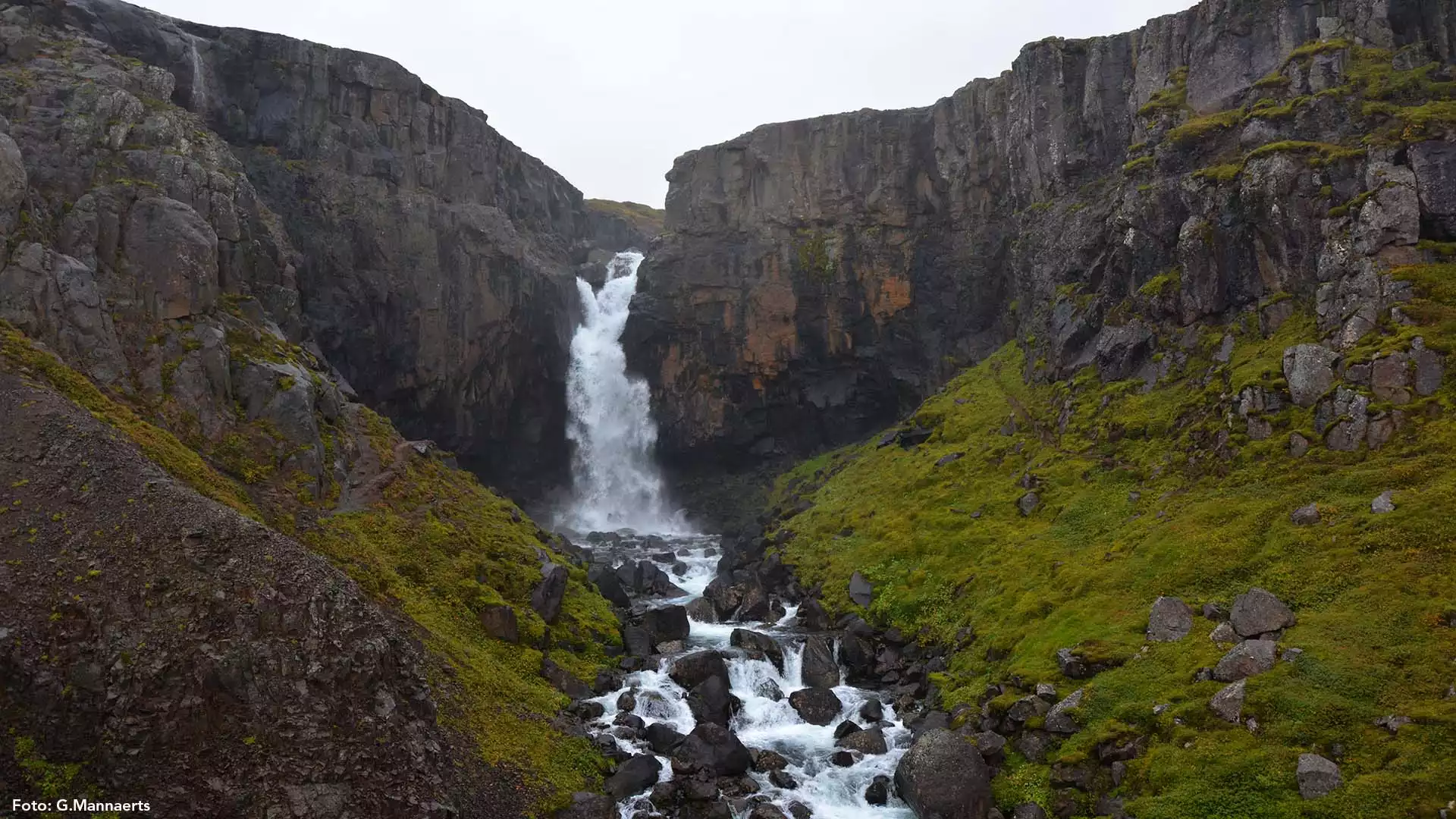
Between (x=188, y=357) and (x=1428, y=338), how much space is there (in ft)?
134

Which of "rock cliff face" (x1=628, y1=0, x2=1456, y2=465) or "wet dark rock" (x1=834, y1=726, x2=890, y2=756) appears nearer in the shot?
"wet dark rock" (x1=834, y1=726, x2=890, y2=756)

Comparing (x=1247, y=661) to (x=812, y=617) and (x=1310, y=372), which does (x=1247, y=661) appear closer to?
(x=1310, y=372)

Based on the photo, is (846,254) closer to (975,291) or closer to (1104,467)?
(975,291)

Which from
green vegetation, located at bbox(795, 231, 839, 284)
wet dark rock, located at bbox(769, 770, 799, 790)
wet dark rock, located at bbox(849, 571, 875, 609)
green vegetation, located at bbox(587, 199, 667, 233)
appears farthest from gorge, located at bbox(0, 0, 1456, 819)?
green vegetation, located at bbox(587, 199, 667, 233)

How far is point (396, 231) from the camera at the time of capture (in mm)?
53125

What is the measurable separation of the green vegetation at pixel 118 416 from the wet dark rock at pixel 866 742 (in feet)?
60.4

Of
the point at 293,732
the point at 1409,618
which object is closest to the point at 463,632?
the point at 293,732

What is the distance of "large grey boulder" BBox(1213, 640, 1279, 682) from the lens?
1898 centimetres

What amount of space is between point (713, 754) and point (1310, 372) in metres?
22.9

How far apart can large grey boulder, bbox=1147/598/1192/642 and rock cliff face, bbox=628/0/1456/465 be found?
12457 millimetres

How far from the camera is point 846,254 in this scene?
207 feet

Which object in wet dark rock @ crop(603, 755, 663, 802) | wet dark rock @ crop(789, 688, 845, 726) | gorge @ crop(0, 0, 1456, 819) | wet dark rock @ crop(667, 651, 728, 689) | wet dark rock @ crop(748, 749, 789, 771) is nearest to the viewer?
gorge @ crop(0, 0, 1456, 819)

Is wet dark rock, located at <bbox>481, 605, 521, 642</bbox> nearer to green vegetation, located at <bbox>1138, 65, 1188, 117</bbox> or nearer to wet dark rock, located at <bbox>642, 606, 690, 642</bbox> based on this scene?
wet dark rock, located at <bbox>642, 606, 690, 642</bbox>

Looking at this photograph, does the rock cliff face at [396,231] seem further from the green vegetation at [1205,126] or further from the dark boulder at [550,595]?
the green vegetation at [1205,126]
